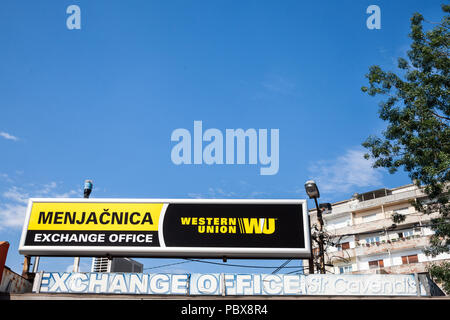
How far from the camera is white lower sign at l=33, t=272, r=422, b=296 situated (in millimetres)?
11219

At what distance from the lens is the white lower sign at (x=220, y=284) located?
1122cm

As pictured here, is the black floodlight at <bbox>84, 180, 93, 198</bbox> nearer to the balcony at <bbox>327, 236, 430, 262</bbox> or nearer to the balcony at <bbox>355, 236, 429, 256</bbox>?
the balcony at <bbox>327, 236, 430, 262</bbox>

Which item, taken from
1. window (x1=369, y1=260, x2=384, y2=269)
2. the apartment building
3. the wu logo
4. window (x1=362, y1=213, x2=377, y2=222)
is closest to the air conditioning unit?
the wu logo

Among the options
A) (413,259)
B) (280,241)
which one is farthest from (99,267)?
(413,259)

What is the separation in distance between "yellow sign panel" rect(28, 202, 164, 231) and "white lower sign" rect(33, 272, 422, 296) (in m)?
3.36

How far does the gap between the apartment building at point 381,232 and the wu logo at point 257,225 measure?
33.2 metres

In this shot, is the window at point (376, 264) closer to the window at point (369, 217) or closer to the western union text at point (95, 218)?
the window at point (369, 217)

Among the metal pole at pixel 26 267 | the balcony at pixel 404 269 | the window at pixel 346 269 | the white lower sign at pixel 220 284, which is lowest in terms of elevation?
the white lower sign at pixel 220 284

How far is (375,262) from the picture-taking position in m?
51.2

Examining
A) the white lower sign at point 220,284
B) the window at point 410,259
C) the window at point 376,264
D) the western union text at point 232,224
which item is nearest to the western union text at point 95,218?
the western union text at point 232,224

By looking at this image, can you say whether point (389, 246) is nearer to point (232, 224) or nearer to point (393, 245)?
point (393, 245)

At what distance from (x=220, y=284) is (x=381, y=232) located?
45.6 metres

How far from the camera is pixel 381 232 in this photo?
52.0 m

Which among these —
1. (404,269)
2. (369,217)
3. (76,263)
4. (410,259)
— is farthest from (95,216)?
(369,217)
